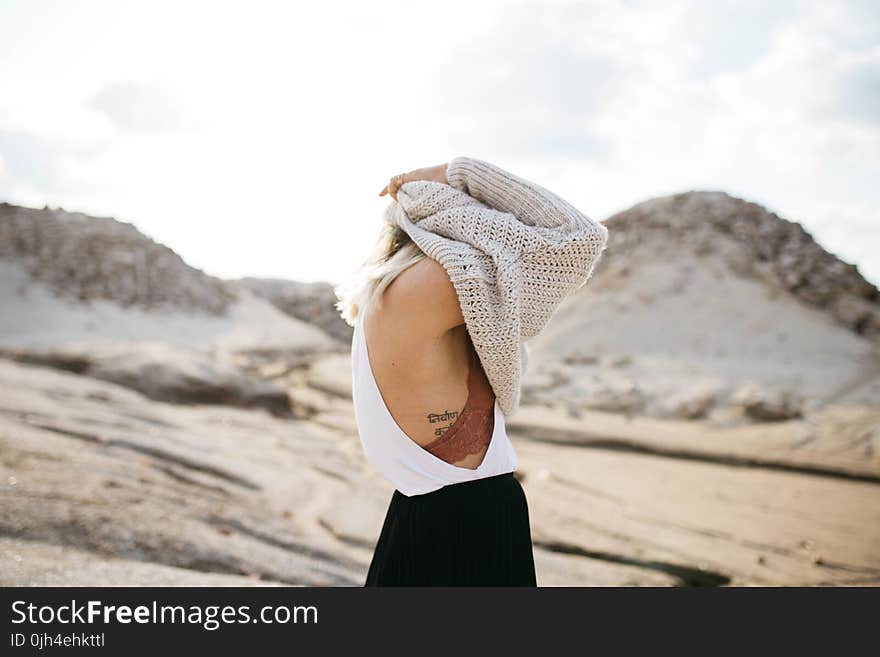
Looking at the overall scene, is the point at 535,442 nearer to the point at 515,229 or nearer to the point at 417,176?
the point at 417,176

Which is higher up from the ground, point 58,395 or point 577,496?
point 58,395

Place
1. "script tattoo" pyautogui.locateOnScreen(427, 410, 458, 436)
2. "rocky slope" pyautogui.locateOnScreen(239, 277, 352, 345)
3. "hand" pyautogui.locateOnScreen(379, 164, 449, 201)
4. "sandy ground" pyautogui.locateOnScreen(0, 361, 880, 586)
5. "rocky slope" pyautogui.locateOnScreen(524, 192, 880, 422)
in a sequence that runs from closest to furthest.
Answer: "script tattoo" pyautogui.locateOnScreen(427, 410, 458, 436), "hand" pyautogui.locateOnScreen(379, 164, 449, 201), "sandy ground" pyautogui.locateOnScreen(0, 361, 880, 586), "rocky slope" pyautogui.locateOnScreen(524, 192, 880, 422), "rocky slope" pyautogui.locateOnScreen(239, 277, 352, 345)

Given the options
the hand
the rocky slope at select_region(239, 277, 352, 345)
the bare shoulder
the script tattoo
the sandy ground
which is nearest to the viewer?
the bare shoulder

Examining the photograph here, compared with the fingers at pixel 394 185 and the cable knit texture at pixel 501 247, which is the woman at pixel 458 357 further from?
the fingers at pixel 394 185

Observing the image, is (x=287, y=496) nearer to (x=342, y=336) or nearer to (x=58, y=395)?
(x=58, y=395)

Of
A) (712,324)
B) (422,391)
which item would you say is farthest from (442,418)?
(712,324)

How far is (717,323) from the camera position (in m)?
15.1

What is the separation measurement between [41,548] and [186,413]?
437 cm

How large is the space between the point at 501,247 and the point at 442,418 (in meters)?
0.47

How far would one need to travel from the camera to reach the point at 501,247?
5.21 ft

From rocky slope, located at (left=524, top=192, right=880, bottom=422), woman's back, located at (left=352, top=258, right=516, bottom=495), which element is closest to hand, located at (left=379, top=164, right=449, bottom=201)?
woman's back, located at (left=352, top=258, right=516, bottom=495)

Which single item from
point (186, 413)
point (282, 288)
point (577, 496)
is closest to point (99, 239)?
point (282, 288)

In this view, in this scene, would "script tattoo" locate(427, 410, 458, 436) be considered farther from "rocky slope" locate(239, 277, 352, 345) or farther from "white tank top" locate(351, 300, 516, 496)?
"rocky slope" locate(239, 277, 352, 345)

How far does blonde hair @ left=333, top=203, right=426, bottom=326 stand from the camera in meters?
1.62
